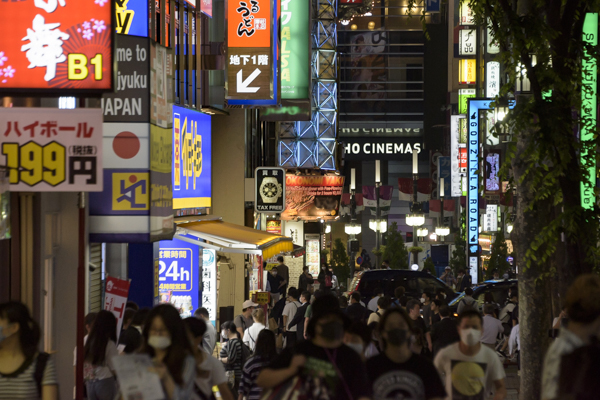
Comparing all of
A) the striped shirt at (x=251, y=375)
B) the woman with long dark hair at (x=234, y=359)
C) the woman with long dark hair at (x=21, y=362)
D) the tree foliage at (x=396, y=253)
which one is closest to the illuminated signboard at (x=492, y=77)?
the tree foliage at (x=396, y=253)

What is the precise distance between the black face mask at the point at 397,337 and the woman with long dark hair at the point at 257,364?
2182 millimetres

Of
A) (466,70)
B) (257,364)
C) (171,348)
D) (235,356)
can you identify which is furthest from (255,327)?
(466,70)

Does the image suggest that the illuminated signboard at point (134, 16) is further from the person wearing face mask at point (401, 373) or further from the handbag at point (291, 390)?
the handbag at point (291, 390)

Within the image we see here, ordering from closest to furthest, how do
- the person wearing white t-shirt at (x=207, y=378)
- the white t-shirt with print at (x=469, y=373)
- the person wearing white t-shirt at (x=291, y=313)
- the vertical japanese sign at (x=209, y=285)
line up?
the person wearing white t-shirt at (x=207, y=378) → the white t-shirt with print at (x=469, y=373) → the person wearing white t-shirt at (x=291, y=313) → the vertical japanese sign at (x=209, y=285)

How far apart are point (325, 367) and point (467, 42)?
4271 centimetres

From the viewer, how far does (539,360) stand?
10000 millimetres

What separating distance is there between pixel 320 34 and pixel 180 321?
31.3m

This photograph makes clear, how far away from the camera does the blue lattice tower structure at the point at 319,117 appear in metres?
34.2

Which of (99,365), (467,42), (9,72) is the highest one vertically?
(467,42)

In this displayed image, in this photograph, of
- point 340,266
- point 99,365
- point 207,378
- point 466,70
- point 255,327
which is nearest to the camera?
point 207,378

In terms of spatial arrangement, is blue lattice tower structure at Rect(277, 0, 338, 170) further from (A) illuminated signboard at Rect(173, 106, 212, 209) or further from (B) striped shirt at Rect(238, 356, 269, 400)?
(B) striped shirt at Rect(238, 356, 269, 400)

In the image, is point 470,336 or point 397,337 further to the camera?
point 470,336

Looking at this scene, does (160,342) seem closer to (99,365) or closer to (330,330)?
(330,330)

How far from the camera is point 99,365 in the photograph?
7.70 meters
